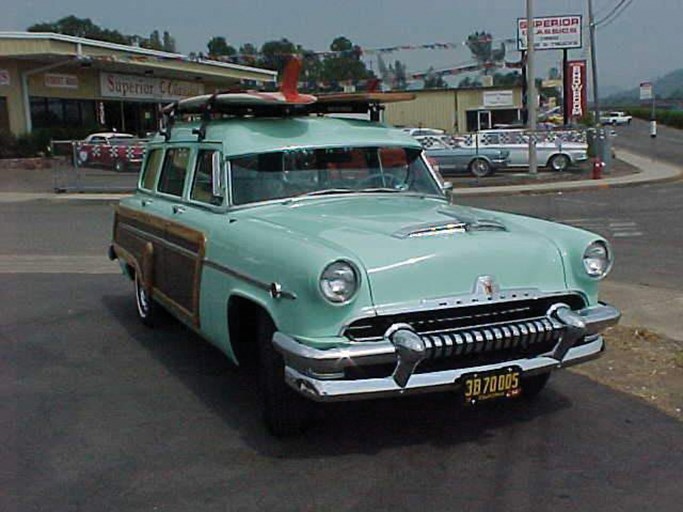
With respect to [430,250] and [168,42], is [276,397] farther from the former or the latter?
[168,42]

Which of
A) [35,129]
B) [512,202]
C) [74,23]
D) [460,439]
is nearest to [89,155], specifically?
[35,129]

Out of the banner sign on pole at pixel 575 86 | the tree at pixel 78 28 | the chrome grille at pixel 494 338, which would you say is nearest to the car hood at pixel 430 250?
the chrome grille at pixel 494 338

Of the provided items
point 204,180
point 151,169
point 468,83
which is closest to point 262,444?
point 204,180

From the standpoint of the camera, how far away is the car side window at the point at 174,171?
6359 millimetres

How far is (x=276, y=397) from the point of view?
14.9 feet

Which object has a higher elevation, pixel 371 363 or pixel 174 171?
pixel 174 171

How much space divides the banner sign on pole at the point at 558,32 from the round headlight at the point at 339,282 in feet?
112

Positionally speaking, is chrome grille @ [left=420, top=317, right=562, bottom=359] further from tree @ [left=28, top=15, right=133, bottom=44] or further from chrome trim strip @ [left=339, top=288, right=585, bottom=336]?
tree @ [left=28, top=15, right=133, bottom=44]

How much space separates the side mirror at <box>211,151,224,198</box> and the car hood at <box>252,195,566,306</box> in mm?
610

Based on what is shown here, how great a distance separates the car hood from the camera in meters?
4.16

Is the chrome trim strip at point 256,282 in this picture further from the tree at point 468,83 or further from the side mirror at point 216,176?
the tree at point 468,83

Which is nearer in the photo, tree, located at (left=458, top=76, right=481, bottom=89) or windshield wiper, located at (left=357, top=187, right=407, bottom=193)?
windshield wiper, located at (left=357, top=187, right=407, bottom=193)

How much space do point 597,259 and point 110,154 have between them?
23.2m

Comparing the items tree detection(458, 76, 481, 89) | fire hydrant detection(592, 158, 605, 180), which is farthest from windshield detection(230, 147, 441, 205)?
tree detection(458, 76, 481, 89)
